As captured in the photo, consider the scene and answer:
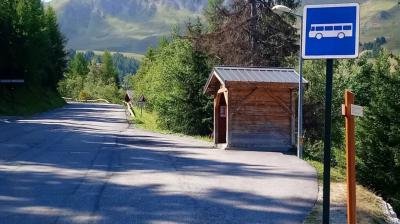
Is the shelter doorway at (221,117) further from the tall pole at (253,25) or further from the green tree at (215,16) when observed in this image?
the green tree at (215,16)

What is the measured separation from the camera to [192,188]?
11.3 metres

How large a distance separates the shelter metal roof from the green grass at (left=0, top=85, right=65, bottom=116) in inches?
1137

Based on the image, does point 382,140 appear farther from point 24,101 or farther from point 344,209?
point 24,101

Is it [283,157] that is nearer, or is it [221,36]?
[283,157]

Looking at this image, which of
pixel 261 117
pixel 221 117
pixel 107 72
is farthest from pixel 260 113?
pixel 107 72

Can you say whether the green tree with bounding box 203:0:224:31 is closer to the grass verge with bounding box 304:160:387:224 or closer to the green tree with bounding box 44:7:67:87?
the grass verge with bounding box 304:160:387:224

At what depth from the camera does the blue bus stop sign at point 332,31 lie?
16.0 feet

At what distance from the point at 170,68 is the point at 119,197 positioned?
80.5ft

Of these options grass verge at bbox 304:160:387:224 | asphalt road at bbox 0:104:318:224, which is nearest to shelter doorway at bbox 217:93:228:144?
asphalt road at bbox 0:104:318:224

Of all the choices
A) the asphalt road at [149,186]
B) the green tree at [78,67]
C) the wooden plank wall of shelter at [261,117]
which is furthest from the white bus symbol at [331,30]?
the green tree at [78,67]

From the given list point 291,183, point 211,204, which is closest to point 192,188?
point 211,204

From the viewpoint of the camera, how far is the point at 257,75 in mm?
20594

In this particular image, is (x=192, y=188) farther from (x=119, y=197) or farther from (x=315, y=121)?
(x=315, y=121)

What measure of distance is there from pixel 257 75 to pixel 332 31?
15690mm
